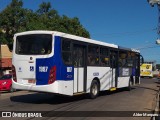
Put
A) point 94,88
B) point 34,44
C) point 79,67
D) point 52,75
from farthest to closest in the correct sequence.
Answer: point 94,88 < point 79,67 < point 34,44 < point 52,75

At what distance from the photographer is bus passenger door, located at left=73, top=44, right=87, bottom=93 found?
16172mm

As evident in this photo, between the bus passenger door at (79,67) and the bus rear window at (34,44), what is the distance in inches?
63.7

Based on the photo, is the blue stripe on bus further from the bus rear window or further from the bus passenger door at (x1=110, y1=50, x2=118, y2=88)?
the bus passenger door at (x1=110, y1=50, x2=118, y2=88)

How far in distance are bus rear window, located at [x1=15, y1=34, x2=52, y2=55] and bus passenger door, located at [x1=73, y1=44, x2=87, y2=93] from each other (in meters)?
1.62

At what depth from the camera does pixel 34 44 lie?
1537cm

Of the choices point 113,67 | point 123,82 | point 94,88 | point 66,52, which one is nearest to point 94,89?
point 94,88

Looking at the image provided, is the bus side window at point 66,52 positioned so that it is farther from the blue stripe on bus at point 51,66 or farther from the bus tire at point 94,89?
the bus tire at point 94,89

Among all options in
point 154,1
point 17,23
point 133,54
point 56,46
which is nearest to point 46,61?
point 56,46

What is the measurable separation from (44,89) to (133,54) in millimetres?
12137

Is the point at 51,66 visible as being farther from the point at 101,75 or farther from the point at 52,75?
the point at 101,75

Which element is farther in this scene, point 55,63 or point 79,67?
point 79,67

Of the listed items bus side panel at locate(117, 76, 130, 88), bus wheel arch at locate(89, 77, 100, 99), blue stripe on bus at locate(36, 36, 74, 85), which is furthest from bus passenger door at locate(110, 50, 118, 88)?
blue stripe on bus at locate(36, 36, 74, 85)

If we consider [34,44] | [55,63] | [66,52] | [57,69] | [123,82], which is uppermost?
[34,44]

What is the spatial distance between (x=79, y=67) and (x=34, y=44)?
2.46m
